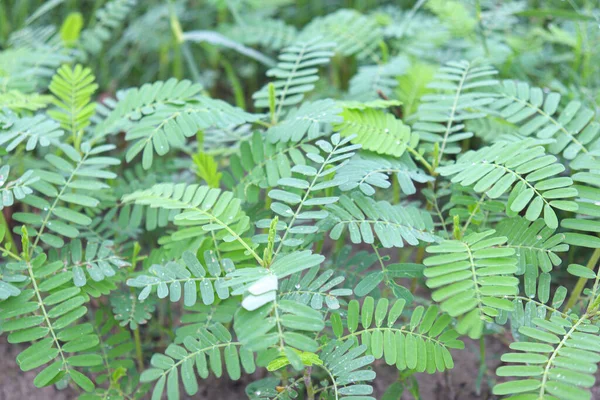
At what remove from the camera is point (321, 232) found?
1205mm

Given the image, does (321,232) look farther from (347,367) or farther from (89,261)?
(89,261)

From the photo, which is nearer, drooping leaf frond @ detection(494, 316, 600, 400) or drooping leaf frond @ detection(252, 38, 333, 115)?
drooping leaf frond @ detection(494, 316, 600, 400)

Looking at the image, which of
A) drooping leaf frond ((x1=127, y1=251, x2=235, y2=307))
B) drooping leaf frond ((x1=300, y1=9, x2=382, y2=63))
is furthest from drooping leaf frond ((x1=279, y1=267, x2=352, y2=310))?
drooping leaf frond ((x1=300, y1=9, x2=382, y2=63))

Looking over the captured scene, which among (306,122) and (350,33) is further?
(350,33)

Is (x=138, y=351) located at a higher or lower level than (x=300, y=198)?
lower

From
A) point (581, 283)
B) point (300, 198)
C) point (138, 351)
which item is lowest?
point (138, 351)

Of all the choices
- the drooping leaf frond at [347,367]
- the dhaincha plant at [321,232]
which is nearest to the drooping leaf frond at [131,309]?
the dhaincha plant at [321,232]

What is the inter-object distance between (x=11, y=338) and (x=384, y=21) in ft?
4.70

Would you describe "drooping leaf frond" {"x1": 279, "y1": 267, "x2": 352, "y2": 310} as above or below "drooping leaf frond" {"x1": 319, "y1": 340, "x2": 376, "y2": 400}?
above

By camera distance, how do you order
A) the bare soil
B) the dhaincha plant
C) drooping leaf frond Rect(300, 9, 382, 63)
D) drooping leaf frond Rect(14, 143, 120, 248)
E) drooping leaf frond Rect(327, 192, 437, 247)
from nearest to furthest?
the dhaincha plant → drooping leaf frond Rect(327, 192, 437, 247) → drooping leaf frond Rect(14, 143, 120, 248) → the bare soil → drooping leaf frond Rect(300, 9, 382, 63)

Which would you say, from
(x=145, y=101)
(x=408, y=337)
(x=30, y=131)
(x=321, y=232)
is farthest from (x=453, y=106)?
(x=30, y=131)

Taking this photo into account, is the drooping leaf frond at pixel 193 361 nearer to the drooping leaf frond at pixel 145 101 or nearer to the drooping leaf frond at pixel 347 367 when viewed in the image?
the drooping leaf frond at pixel 347 367

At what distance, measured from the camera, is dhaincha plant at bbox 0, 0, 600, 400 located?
1.01 meters

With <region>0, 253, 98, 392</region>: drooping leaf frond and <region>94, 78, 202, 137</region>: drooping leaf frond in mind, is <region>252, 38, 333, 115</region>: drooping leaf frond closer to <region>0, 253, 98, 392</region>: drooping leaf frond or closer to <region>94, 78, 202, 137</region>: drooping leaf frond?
<region>94, 78, 202, 137</region>: drooping leaf frond
